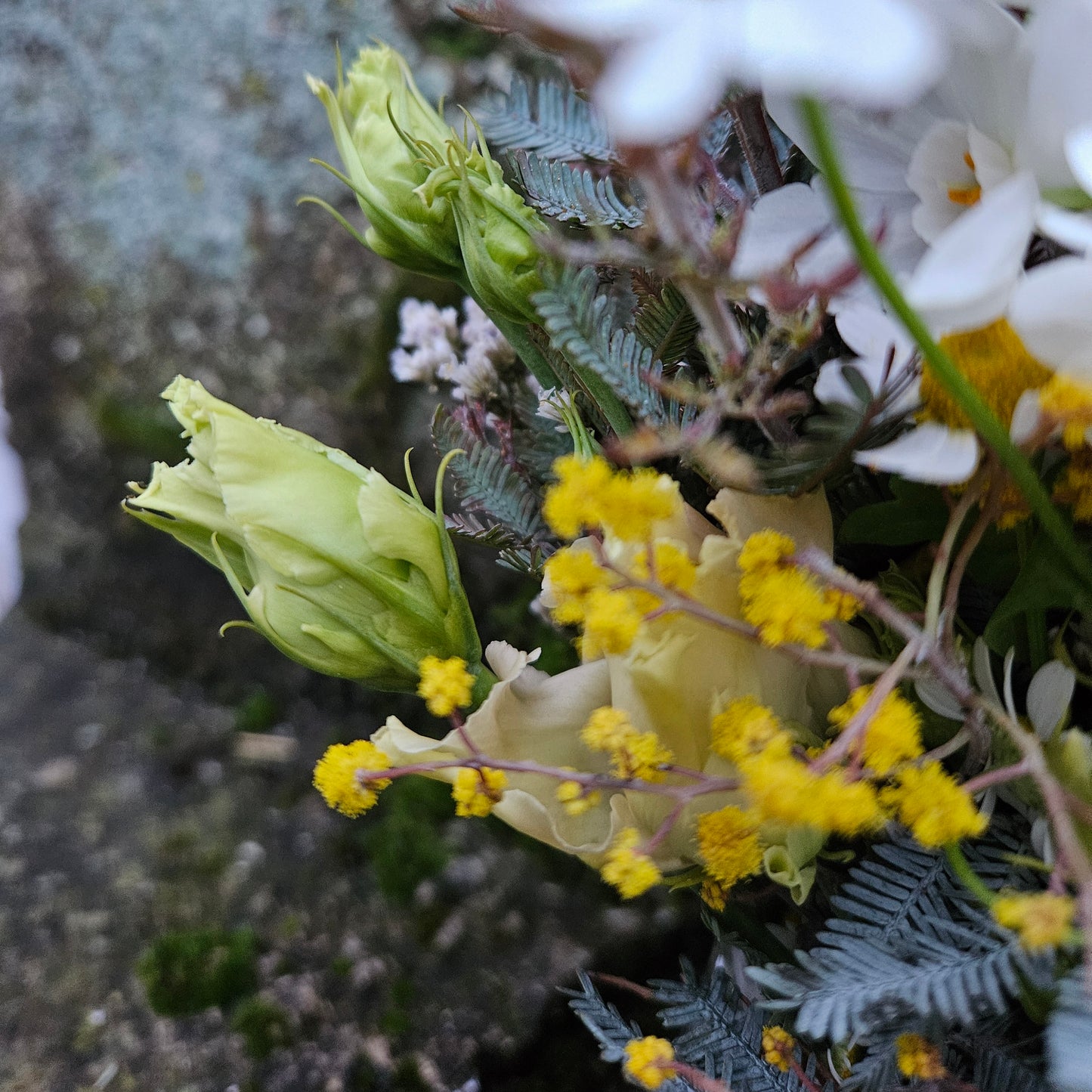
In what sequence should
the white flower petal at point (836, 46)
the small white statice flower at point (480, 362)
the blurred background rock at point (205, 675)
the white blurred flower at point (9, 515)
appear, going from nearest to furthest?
the white flower petal at point (836, 46) → the small white statice flower at point (480, 362) → the blurred background rock at point (205, 675) → the white blurred flower at point (9, 515)

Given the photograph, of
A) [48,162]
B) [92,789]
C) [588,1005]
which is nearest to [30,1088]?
[92,789]

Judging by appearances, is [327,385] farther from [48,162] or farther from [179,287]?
[48,162]

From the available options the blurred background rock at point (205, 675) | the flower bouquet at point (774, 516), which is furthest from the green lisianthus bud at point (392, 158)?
the blurred background rock at point (205, 675)

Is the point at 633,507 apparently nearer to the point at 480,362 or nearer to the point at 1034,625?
the point at 1034,625

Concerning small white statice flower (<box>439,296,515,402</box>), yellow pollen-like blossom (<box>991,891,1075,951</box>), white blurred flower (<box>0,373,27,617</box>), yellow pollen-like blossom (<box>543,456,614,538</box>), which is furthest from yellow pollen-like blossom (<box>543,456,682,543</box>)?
white blurred flower (<box>0,373,27,617</box>)

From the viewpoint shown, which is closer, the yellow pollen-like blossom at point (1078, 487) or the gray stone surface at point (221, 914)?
the yellow pollen-like blossom at point (1078, 487)

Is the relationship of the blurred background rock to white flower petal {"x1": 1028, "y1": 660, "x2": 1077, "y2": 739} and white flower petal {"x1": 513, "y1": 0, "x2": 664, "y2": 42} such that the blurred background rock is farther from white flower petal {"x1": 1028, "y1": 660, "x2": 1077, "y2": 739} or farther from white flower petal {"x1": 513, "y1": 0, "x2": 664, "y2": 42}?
white flower petal {"x1": 513, "y1": 0, "x2": 664, "y2": 42}

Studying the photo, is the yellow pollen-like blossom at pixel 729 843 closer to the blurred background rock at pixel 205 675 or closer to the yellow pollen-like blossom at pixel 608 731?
the yellow pollen-like blossom at pixel 608 731
